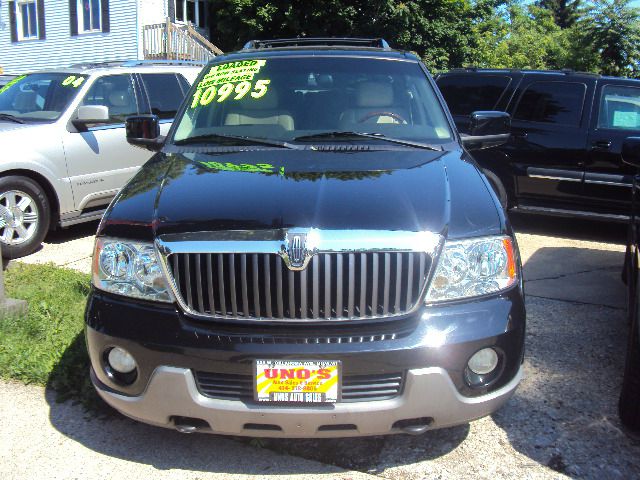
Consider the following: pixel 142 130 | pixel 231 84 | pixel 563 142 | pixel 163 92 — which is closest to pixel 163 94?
pixel 163 92

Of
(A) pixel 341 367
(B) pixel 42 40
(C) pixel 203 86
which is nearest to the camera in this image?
(A) pixel 341 367

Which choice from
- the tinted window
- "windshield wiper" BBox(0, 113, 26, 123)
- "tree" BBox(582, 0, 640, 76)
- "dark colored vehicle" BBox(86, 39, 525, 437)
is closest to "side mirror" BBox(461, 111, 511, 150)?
"dark colored vehicle" BBox(86, 39, 525, 437)

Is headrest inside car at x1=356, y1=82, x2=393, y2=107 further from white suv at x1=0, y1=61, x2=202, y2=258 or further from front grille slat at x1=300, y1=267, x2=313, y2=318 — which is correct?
white suv at x1=0, y1=61, x2=202, y2=258

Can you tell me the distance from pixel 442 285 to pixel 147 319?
119 centimetres

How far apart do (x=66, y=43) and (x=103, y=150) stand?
1783 centimetres

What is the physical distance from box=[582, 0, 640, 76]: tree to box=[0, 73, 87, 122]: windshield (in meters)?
23.8

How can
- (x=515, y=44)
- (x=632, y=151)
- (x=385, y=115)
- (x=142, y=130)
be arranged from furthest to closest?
1. (x=515, y=44)
2. (x=142, y=130)
3. (x=385, y=115)
4. (x=632, y=151)

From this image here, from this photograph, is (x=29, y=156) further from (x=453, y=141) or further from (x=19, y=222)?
(x=453, y=141)

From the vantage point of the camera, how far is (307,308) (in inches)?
98.7

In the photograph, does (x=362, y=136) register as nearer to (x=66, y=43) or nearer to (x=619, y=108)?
(x=619, y=108)

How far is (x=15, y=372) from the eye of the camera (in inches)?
145

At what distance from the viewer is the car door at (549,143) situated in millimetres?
7109

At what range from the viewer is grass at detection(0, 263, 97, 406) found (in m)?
3.60

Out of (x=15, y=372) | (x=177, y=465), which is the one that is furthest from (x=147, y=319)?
(x=15, y=372)
